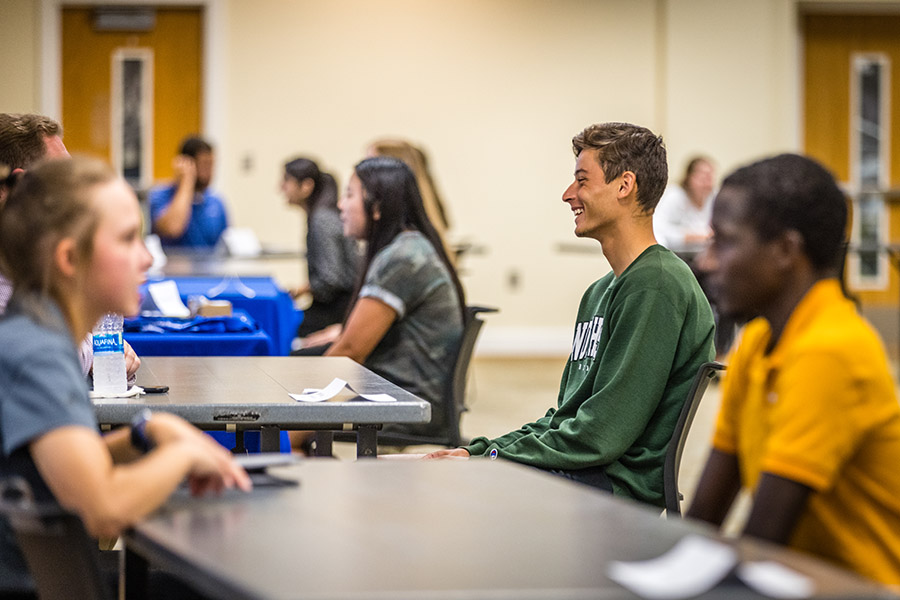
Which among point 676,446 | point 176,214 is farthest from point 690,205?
Answer: point 676,446

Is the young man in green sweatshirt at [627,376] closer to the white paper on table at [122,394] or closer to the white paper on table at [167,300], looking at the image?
the white paper on table at [122,394]

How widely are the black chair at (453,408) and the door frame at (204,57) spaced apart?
6211mm

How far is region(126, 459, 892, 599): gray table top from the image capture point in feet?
3.36

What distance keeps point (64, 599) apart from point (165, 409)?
72cm

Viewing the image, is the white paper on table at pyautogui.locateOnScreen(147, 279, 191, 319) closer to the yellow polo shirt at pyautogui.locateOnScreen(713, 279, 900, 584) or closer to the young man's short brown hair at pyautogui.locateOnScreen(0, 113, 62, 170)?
the young man's short brown hair at pyautogui.locateOnScreen(0, 113, 62, 170)

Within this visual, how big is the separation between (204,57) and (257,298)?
16.9ft

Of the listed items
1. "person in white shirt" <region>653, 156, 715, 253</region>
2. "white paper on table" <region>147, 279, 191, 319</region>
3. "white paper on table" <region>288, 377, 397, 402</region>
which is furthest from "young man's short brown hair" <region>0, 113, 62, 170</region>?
"person in white shirt" <region>653, 156, 715, 253</region>

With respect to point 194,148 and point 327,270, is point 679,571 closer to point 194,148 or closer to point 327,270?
point 327,270

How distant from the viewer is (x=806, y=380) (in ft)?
4.09

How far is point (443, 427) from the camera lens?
340 centimetres

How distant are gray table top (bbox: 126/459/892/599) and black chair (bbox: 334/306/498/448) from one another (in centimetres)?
178

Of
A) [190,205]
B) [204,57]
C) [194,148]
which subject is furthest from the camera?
[204,57]

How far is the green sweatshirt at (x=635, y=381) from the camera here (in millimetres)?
2107

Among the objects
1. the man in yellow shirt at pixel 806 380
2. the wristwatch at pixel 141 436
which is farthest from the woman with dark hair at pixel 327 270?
the man in yellow shirt at pixel 806 380
